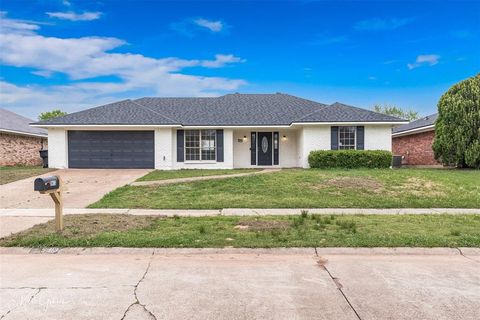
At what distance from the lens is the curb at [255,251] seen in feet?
17.7

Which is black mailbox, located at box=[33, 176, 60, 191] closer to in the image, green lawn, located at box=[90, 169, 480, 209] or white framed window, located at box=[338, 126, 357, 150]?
green lawn, located at box=[90, 169, 480, 209]

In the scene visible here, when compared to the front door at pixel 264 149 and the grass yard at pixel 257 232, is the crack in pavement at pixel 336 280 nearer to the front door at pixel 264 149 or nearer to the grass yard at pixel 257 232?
the grass yard at pixel 257 232

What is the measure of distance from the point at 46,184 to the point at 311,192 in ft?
26.3

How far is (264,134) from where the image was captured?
2141 centimetres

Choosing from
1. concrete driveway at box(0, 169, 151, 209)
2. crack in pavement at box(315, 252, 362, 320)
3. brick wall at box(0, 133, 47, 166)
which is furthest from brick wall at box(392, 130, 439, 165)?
brick wall at box(0, 133, 47, 166)

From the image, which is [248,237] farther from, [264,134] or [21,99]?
[21,99]

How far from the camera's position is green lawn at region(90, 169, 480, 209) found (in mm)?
9727

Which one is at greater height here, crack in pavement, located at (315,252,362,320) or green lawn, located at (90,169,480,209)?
green lawn, located at (90,169,480,209)

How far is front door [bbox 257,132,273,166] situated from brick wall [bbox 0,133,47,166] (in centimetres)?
1635

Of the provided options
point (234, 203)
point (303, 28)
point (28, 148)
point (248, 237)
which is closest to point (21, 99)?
point (28, 148)

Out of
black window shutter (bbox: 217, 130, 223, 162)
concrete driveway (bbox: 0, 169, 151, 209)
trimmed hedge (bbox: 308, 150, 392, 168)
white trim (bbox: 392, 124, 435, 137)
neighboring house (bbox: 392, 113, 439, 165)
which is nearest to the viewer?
concrete driveway (bbox: 0, 169, 151, 209)

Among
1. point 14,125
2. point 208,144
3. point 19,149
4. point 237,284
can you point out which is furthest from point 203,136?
A: point 237,284

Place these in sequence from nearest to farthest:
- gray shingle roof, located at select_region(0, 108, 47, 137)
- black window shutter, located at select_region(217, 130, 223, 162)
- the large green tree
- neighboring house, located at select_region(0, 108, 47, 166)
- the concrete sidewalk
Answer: the concrete sidewalk → the large green tree → black window shutter, located at select_region(217, 130, 223, 162) → neighboring house, located at select_region(0, 108, 47, 166) → gray shingle roof, located at select_region(0, 108, 47, 137)

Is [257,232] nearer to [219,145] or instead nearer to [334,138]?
[334,138]
